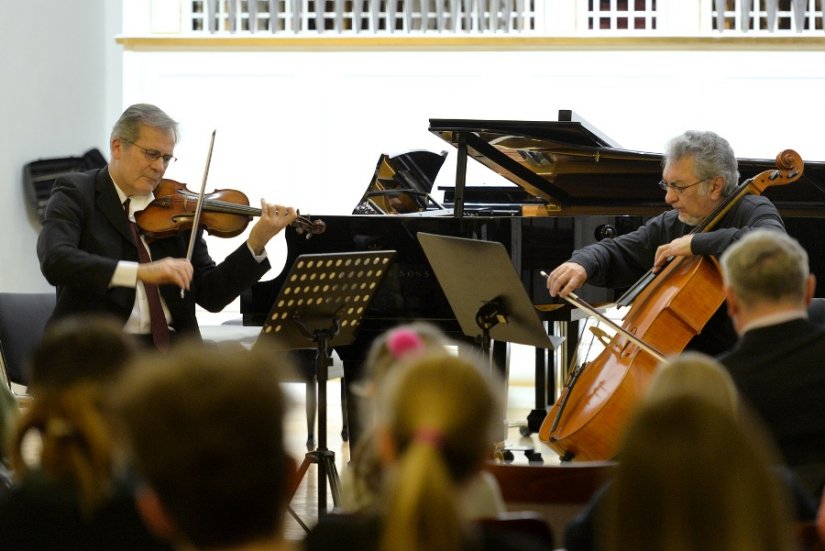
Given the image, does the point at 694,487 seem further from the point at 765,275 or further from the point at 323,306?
the point at 323,306

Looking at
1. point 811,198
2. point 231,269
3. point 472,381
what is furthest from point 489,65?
point 472,381

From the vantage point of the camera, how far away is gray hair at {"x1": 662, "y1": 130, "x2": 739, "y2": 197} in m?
3.84

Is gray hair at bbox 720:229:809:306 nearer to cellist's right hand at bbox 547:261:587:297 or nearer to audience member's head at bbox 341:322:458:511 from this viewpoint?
audience member's head at bbox 341:322:458:511

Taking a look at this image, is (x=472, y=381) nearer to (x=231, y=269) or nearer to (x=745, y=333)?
(x=745, y=333)

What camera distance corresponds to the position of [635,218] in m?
4.75

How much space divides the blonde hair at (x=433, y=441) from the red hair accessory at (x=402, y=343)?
0.52 meters

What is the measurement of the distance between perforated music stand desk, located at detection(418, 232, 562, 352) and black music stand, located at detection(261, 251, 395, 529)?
0.74 feet

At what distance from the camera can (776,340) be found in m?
2.30

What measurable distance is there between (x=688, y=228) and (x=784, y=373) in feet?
5.67

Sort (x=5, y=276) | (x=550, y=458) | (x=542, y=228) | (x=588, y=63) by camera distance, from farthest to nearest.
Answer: (x=588, y=63) < (x=5, y=276) < (x=550, y=458) < (x=542, y=228)

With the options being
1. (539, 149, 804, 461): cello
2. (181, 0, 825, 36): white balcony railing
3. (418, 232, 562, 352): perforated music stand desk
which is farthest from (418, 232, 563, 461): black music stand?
(181, 0, 825, 36): white balcony railing

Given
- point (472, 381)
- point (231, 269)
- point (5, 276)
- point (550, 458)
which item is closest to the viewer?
point (472, 381)

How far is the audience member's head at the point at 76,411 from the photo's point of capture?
164 cm

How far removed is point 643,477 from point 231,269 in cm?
274
